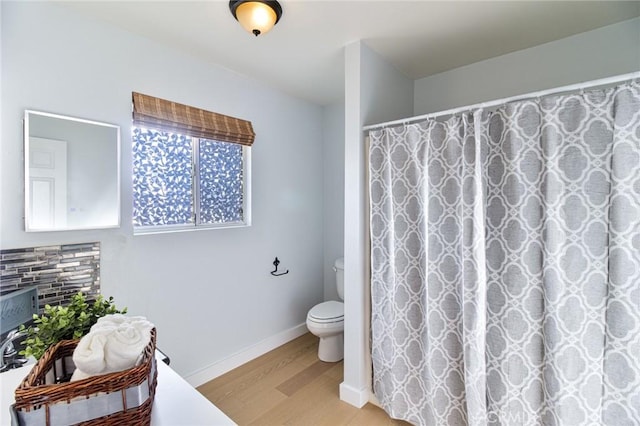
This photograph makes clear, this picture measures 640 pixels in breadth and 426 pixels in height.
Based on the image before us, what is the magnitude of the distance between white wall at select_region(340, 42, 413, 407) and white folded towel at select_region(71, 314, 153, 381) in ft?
4.74

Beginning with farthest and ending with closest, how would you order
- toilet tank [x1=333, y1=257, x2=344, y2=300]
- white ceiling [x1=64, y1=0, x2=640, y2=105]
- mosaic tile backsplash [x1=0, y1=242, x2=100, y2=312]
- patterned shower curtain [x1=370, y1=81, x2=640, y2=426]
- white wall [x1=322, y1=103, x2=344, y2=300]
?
1. white wall [x1=322, y1=103, x2=344, y2=300]
2. toilet tank [x1=333, y1=257, x2=344, y2=300]
3. white ceiling [x1=64, y1=0, x2=640, y2=105]
4. mosaic tile backsplash [x1=0, y1=242, x2=100, y2=312]
5. patterned shower curtain [x1=370, y1=81, x2=640, y2=426]

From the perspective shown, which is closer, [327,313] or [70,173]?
[70,173]

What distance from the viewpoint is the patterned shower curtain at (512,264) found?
120 cm

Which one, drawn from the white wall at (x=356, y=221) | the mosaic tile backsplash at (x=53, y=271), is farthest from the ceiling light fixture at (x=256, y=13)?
the mosaic tile backsplash at (x=53, y=271)

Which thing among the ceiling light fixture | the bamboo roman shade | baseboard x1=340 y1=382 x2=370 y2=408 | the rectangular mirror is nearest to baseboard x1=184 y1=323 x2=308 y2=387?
baseboard x1=340 y1=382 x2=370 y2=408

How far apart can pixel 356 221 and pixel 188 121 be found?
1.37 meters

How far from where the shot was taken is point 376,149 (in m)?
→ 1.92

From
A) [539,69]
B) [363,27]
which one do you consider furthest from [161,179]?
[539,69]

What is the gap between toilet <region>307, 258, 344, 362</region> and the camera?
96.0 inches

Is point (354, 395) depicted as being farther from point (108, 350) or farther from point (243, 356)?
point (108, 350)

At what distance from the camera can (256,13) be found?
1.50 metres

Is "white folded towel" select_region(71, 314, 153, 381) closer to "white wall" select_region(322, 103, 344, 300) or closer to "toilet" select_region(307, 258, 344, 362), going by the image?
"toilet" select_region(307, 258, 344, 362)

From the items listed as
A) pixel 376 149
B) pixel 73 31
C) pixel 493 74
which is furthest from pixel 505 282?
pixel 73 31

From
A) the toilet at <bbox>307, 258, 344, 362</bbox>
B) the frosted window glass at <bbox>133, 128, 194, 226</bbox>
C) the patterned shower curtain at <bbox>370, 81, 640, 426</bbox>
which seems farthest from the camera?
the toilet at <bbox>307, 258, 344, 362</bbox>
